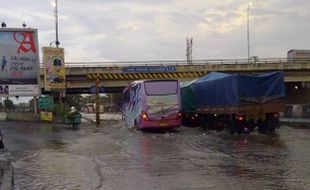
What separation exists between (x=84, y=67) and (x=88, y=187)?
56.4m

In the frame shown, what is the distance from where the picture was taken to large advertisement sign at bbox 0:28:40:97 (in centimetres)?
3762

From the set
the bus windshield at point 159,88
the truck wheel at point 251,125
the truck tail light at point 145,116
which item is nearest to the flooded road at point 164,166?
the truck wheel at point 251,125

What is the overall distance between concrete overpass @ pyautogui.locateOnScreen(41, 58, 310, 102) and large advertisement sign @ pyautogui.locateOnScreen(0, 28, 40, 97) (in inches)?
981

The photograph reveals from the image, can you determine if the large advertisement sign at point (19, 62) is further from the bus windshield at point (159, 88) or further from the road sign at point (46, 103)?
the bus windshield at point (159, 88)

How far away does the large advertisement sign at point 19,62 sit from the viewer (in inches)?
1481

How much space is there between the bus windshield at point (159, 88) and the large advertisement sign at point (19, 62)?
1089cm

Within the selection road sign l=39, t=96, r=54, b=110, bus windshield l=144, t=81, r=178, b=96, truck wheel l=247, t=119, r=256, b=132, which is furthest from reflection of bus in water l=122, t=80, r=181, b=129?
Answer: road sign l=39, t=96, r=54, b=110

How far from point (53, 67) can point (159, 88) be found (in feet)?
66.2

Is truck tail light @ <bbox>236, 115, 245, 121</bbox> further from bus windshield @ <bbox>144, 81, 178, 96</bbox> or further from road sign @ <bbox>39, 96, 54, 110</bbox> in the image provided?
road sign @ <bbox>39, 96, 54, 110</bbox>

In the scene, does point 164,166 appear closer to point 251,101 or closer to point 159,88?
point 251,101

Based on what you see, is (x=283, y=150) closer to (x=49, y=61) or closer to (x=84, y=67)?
(x=49, y=61)

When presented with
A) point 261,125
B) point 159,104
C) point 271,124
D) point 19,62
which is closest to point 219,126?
point 261,125

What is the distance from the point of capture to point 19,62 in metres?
39.6

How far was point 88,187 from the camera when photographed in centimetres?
1134
